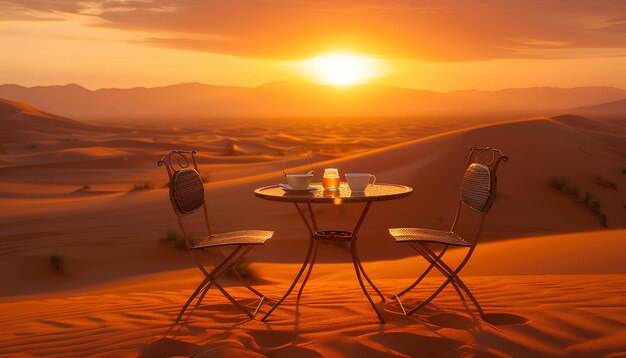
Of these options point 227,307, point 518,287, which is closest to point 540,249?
point 518,287

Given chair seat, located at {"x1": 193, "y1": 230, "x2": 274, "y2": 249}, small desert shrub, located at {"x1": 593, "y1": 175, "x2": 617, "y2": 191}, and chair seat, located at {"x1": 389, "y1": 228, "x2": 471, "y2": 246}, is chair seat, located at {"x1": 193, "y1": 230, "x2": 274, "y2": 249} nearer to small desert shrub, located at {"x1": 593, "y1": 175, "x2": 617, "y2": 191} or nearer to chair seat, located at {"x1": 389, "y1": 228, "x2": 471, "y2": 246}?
chair seat, located at {"x1": 389, "y1": 228, "x2": 471, "y2": 246}

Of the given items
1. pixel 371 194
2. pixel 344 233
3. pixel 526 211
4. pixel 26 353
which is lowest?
pixel 526 211

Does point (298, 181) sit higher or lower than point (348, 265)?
higher

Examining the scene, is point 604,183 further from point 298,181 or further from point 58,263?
point 58,263

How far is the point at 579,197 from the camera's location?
12.9 m

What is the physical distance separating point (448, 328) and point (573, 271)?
10.4 feet

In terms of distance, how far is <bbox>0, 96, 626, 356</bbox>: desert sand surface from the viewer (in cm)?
389

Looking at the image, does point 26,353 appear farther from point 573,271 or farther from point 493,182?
point 573,271

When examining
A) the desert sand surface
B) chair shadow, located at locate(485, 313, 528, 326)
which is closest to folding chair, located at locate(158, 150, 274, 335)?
the desert sand surface

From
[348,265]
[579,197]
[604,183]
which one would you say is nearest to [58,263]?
[348,265]

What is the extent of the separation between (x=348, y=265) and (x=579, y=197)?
711 cm

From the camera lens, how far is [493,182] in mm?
4309

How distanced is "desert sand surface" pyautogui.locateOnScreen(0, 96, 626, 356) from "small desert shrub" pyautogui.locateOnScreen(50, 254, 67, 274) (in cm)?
6

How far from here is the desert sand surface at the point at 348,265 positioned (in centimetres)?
389
